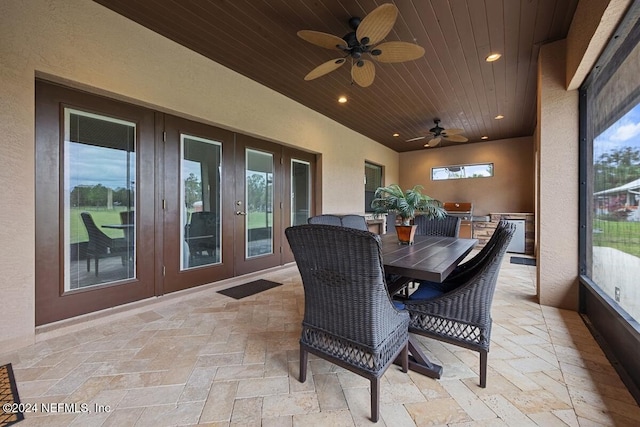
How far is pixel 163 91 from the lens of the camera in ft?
8.95

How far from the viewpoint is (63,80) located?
2.14m

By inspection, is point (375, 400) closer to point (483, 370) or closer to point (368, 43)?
point (483, 370)

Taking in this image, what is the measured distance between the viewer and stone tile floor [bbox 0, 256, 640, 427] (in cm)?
132

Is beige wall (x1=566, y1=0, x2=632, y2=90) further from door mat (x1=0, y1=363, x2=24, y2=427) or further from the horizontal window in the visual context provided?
the horizontal window

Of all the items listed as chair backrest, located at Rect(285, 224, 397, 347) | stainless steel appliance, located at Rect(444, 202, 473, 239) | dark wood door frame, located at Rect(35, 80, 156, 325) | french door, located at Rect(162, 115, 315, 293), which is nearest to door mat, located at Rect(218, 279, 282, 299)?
french door, located at Rect(162, 115, 315, 293)

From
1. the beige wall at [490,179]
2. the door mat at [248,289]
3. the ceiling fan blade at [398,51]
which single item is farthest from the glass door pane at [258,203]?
the beige wall at [490,179]

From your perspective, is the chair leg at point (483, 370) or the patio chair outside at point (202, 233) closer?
the chair leg at point (483, 370)

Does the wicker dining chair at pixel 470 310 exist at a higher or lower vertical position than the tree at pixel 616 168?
lower

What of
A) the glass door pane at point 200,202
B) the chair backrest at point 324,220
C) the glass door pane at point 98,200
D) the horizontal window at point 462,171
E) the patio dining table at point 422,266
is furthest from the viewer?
the horizontal window at point 462,171

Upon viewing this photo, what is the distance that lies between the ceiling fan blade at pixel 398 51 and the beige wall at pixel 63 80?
6.53 ft

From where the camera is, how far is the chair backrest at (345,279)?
1181 millimetres

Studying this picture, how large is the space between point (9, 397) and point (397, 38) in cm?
391

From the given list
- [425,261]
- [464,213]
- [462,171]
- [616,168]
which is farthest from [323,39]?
[462,171]

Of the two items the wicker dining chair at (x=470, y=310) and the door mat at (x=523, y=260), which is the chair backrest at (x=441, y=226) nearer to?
the wicker dining chair at (x=470, y=310)
